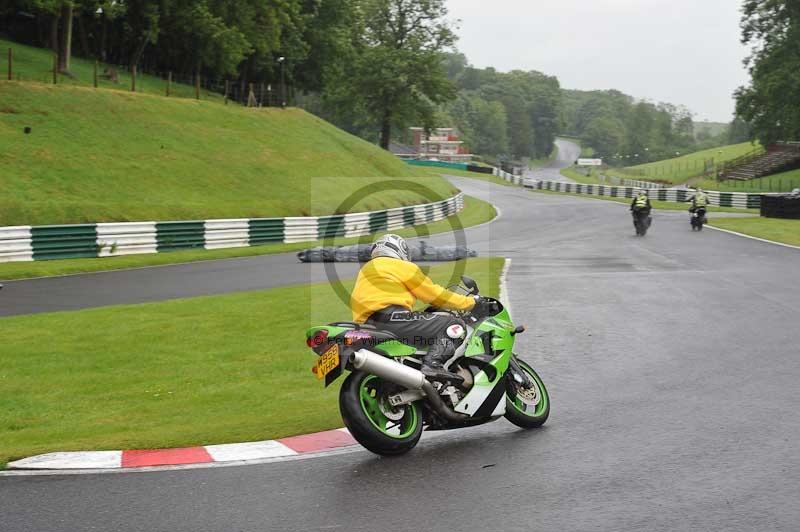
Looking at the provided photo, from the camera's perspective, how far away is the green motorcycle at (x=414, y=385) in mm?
6930

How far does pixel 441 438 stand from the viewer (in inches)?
308

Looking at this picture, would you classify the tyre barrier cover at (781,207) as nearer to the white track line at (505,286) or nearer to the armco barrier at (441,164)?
the white track line at (505,286)

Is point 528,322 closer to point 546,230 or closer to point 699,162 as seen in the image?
point 546,230

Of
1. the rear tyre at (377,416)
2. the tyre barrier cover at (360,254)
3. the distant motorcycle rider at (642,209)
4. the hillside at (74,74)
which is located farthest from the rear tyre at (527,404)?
the hillside at (74,74)

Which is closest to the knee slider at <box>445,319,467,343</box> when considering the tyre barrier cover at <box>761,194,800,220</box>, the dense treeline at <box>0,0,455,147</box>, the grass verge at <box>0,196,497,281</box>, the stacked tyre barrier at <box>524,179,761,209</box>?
the grass verge at <box>0,196,497,281</box>

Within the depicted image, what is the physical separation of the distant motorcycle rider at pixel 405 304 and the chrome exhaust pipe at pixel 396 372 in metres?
0.22

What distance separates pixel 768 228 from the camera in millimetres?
36469

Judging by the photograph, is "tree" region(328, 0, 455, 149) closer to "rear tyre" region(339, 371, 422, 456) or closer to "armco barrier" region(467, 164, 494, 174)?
"armco barrier" region(467, 164, 494, 174)

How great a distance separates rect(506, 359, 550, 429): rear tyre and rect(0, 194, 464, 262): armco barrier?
1875 cm

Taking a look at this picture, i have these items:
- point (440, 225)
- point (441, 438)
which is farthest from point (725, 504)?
point (440, 225)

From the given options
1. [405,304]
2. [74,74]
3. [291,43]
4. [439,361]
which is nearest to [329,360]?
[405,304]

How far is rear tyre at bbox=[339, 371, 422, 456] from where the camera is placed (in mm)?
6855

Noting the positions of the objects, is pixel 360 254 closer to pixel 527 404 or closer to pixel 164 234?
pixel 164 234

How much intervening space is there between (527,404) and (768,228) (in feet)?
104
